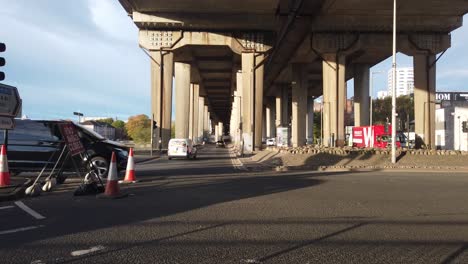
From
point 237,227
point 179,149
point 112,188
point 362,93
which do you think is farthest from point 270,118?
point 237,227

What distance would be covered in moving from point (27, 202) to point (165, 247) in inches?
222

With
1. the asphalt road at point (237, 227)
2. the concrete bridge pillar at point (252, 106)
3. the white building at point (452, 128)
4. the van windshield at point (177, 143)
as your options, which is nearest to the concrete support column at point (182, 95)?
the concrete bridge pillar at point (252, 106)

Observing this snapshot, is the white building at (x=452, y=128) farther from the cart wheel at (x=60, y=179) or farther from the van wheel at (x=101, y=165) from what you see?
the cart wheel at (x=60, y=179)

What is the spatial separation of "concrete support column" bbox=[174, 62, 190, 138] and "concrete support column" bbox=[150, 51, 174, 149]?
32.4 feet

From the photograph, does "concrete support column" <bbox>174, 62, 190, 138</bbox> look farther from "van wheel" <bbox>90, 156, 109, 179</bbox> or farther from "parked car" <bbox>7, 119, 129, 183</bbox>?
"parked car" <bbox>7, 119, 129, 183</bbox>

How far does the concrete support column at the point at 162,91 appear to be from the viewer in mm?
46719

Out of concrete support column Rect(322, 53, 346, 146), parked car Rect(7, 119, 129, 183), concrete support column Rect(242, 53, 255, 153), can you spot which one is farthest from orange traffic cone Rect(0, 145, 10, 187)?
concrete support column Rect(322, 53, 346, 146)

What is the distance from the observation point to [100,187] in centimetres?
1228

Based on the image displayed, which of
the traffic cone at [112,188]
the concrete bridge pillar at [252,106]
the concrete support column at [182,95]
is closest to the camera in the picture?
the traffic cone at [112,188]

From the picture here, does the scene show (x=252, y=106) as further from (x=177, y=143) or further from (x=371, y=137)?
(x=177, y=143)

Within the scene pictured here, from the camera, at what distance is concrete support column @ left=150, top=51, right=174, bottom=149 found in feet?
153

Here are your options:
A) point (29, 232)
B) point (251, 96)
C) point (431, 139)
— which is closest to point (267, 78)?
point (251, 96)

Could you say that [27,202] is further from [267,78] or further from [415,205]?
[267,78]

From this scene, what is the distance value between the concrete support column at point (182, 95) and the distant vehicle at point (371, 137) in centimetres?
2006
